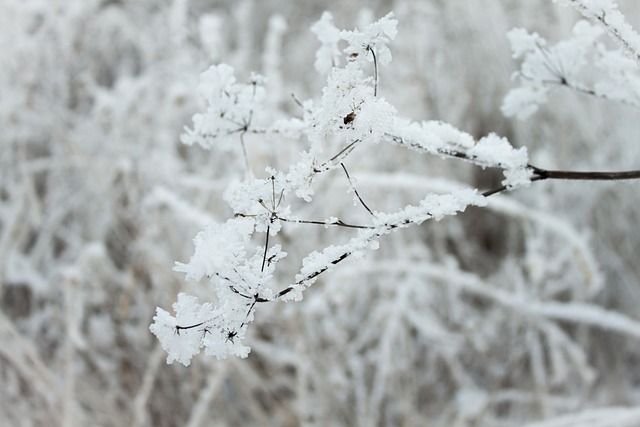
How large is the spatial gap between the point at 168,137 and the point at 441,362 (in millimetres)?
1001

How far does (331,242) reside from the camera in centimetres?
176

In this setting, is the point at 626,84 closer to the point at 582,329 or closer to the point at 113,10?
the point at 582,329

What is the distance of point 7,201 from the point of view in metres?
2.09

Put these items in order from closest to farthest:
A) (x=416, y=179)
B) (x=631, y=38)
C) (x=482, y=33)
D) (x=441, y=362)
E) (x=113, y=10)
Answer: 1. (x=631, y=38)
2. (x=416, y=179)
3. (x=441, y=362)
4. (x=482, y=33)
5. (x=113, y=10)

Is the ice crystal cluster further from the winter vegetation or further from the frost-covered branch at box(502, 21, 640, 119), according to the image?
the frost-covered branch at box(502, 21, 640, 119)

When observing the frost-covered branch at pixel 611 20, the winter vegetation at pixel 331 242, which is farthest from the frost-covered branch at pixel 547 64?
the frost-covered branch at pixel 611 20

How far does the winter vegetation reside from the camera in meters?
1.23

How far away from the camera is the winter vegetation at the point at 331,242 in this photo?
1231 millimetres

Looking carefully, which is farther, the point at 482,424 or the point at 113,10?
the point at 113,10

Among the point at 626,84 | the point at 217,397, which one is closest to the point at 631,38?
the point at 626,84

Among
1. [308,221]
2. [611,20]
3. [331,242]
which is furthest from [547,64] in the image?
[331,242]

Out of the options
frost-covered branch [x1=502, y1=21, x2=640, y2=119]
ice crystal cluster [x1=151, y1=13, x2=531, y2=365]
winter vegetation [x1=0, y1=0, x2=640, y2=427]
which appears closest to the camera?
ice crystal cluster [x1=151, y1=13, x2=531, y2=365]

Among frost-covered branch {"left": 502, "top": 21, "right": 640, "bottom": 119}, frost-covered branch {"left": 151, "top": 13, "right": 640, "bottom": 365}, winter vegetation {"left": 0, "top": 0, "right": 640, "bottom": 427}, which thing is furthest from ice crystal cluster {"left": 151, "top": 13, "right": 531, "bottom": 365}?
frost-covered branch {"left": 502, "top": 21, "right": 640, "bottom": 119}

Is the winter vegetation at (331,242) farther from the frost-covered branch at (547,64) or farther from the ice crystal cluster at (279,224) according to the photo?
the ice crystal cluster at (279,224)
